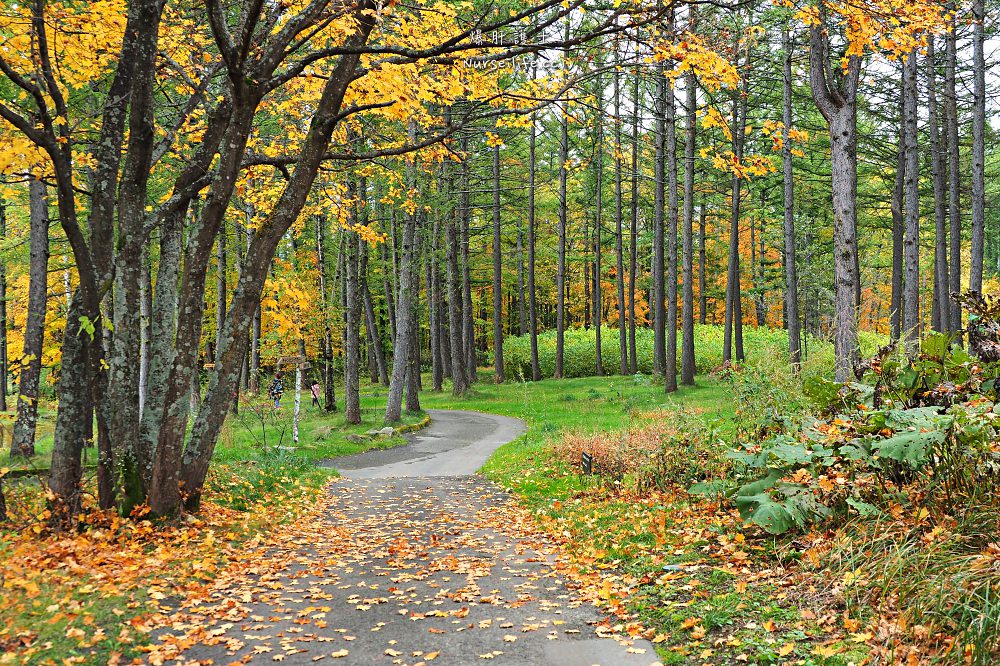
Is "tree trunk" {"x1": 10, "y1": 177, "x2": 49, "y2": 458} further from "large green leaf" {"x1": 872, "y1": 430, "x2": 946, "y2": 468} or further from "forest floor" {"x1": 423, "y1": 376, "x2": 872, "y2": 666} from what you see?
"large green leaf" {"x1": 872, "y1": 430, "x2": 946, "y2": 468}

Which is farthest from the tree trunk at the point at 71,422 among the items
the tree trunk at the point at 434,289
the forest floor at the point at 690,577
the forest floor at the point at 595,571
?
the tree trunk at the point at 434,289

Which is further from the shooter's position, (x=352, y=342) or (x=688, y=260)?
(x=688, y=260)

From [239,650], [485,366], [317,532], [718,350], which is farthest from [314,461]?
[485,366]

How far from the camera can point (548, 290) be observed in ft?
153

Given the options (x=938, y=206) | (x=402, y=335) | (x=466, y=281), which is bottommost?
(x=402, y=335)

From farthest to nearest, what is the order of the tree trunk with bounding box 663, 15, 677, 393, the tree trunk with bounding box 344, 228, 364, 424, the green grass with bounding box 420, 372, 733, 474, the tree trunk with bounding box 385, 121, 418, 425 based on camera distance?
the tree trunk with bounding box 663, 15, 677, 393 → the tree trunk with bounding box 344, 228, 364, 424 → the tree trunk with bounding box 385, 121, 418, 425 → the green grass with bounding box 420, 372, 733, 474

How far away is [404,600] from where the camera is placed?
5387 mm

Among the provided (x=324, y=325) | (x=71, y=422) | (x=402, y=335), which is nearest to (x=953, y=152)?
(x=402, y=335)

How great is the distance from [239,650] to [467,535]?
3716 mm

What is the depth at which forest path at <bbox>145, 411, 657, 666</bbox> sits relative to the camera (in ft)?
14.1

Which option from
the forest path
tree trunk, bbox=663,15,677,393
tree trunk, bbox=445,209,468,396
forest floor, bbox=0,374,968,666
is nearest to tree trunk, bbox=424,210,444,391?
tree trunk, bbox=445,209,468,396

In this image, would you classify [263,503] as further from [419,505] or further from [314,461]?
[314,461]

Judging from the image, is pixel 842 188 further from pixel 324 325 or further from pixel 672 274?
pixel 324 325

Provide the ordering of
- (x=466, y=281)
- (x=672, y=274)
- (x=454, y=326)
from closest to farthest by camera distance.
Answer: (x=672, y=274) < (x=454, y=326) < (x=466, y=281)
